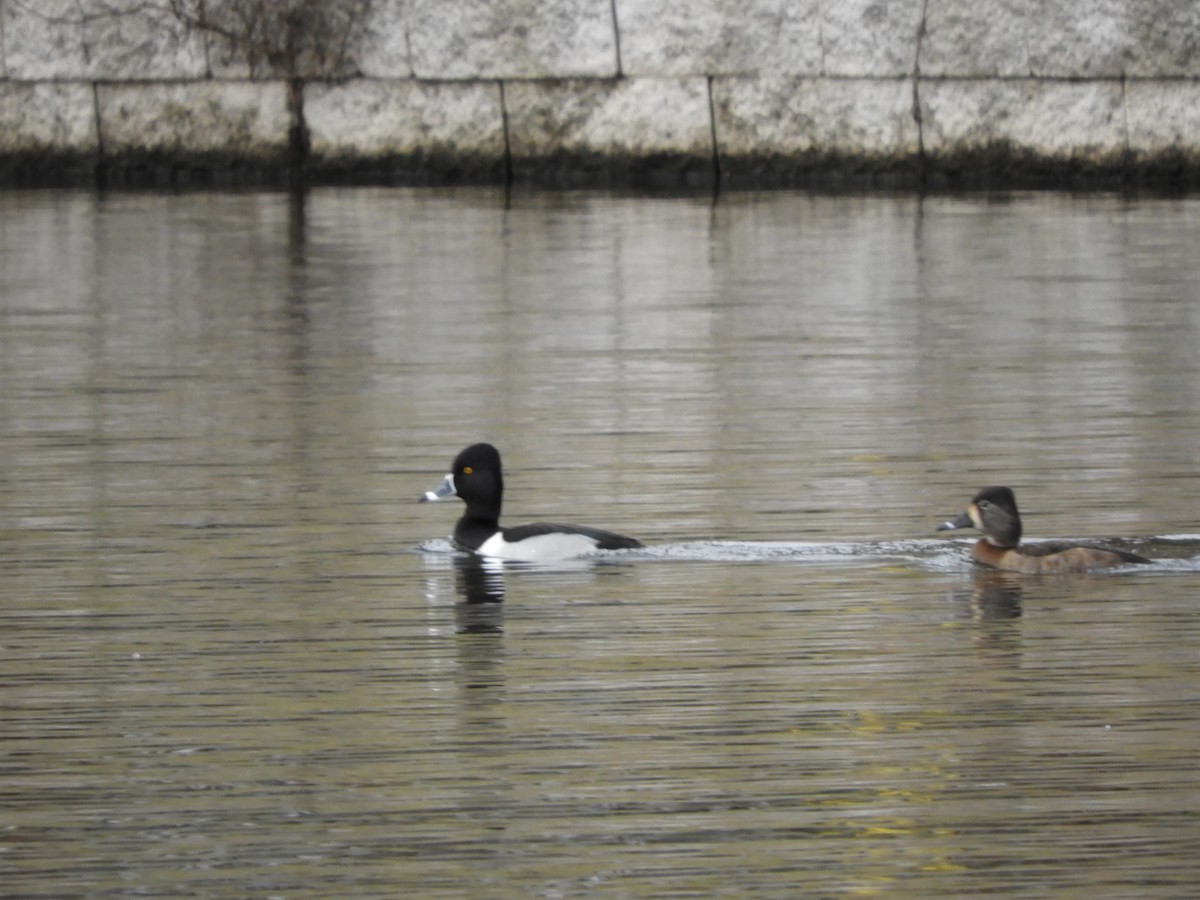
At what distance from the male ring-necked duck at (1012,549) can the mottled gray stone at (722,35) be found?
13055 millimetres

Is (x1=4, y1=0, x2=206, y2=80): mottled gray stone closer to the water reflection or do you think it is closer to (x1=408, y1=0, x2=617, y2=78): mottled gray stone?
(x1=408, y1=0, x2=617, y2=78): mottled gray stone

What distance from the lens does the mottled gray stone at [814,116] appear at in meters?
19.8

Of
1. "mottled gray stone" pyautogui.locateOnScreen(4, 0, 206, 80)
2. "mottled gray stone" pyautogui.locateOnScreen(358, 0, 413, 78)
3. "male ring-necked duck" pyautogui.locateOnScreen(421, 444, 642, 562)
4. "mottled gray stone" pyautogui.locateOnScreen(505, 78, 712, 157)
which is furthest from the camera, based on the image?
"mottled gray stone" pyautogui.locateOnScreen(4, 0, 206, 80)

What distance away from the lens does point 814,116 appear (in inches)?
786

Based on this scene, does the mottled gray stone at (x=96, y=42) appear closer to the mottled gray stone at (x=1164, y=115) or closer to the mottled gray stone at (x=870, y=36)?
the mottled gray stone at (x=870, y=36)

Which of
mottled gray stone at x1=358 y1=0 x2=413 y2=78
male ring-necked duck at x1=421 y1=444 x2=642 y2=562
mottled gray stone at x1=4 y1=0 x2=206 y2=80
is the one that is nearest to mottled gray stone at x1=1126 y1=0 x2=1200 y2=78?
mottled gray stone at x1=358 y1=0 x2=413 y2=78

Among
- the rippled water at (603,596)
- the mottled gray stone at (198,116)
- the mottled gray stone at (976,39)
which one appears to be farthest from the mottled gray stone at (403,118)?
the rippled water at (603,596)

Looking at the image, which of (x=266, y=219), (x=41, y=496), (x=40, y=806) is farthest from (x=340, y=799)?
(x=266, y=219)

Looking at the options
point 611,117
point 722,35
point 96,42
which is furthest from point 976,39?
point 96,42

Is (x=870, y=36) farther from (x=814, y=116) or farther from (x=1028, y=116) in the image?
(x=1028, y=116)

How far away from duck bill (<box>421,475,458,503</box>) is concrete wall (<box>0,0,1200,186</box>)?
12.5 m

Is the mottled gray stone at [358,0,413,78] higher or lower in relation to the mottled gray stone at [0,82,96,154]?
higher

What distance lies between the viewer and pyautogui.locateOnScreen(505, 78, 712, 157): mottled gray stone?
20078mm

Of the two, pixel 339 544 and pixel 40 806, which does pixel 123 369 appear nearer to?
pixel 339 544
